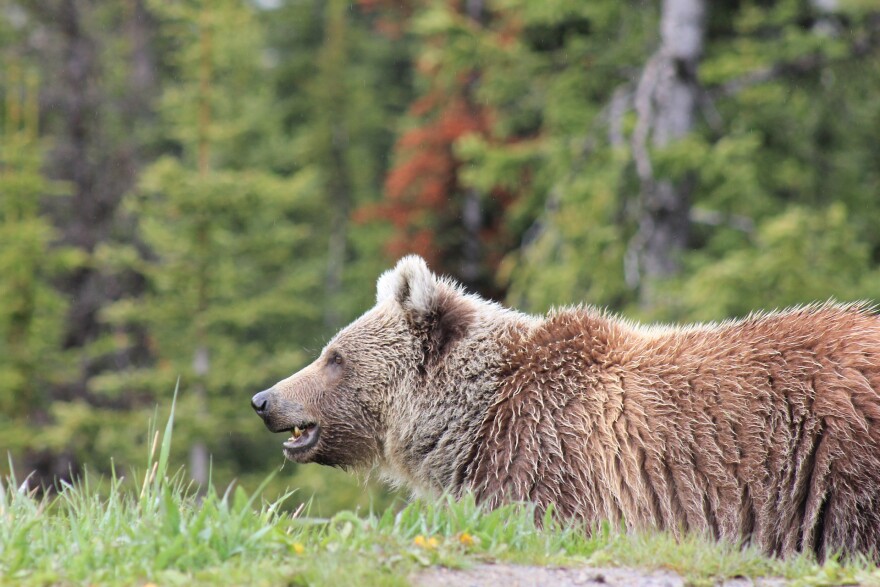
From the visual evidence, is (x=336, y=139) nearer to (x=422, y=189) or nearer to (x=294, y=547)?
(x=422, y=189)

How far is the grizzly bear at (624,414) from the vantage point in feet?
17.7

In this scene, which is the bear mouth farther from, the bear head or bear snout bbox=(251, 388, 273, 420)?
bear snout bbox=(251, 388, 273, 420)

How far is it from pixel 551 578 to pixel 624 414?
5.65 ft

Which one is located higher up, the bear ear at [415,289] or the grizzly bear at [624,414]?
the bear ear at [415,289]

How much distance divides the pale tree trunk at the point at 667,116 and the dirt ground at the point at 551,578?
373 inches

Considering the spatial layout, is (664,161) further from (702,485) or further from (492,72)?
(702,485)

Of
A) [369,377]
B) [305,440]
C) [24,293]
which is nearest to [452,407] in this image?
[369,377]

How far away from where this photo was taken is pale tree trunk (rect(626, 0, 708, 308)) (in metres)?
13.8

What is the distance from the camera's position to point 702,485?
5.58m

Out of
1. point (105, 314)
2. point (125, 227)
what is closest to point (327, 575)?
point (105, 314)

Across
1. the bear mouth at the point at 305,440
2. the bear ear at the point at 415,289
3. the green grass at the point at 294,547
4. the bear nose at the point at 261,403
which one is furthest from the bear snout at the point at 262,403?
the green grass at the point at 294,547

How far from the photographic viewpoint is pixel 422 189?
27422mm

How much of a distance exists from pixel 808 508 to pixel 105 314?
1695 cm

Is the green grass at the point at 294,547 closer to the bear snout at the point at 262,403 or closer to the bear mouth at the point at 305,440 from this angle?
the bear snout at the point at 262,403
